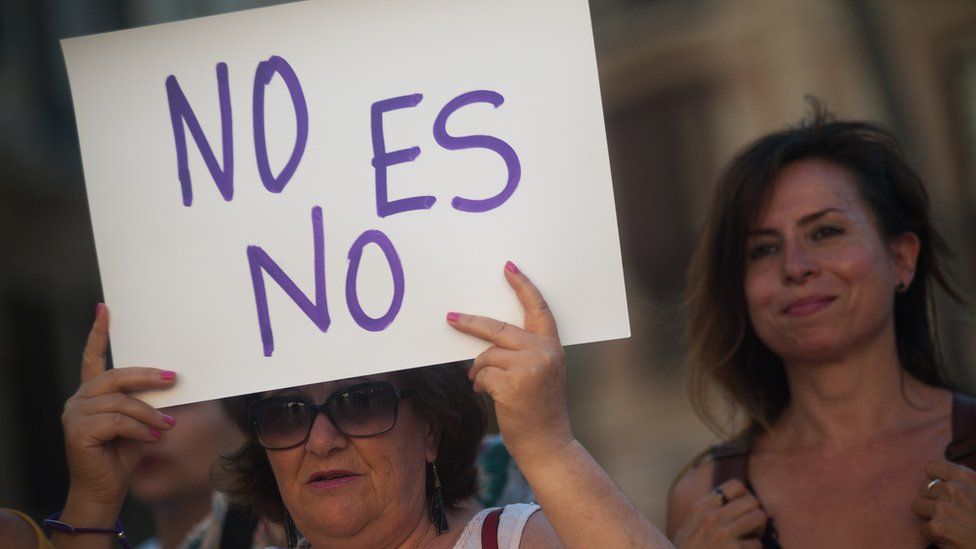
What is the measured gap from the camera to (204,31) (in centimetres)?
193

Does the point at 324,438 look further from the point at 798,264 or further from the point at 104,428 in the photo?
the point at 798,264

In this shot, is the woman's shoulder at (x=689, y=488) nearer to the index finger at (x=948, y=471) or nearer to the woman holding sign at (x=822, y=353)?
the woman holding sign at (x=822, y=353)

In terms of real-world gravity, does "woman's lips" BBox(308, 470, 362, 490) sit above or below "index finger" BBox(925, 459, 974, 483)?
above

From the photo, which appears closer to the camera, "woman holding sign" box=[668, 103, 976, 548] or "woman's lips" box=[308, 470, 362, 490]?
"woman's lips" box=[308, 470, 362, 490]

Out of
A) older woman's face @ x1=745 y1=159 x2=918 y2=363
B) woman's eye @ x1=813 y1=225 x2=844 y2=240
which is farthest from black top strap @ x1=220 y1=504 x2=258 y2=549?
woman's eye @ x1=813 y1=225 x2=844 y2=240

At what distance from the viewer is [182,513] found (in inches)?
133

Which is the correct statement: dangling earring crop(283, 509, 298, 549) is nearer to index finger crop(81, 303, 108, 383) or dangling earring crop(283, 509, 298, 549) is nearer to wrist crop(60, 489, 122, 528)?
wrist crop(60, 489, 122, 528)

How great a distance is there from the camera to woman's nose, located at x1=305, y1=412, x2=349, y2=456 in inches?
79.8

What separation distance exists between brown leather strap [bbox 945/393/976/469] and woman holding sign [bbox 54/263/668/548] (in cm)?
88

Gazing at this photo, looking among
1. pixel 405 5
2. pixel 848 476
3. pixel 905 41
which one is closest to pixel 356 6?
pixel 405 5

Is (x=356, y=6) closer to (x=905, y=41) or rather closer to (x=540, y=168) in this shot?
(x=540, y=168)

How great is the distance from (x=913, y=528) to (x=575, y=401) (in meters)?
4.64

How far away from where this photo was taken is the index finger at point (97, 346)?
1.90 metres

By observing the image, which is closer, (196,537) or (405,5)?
(405,5)
